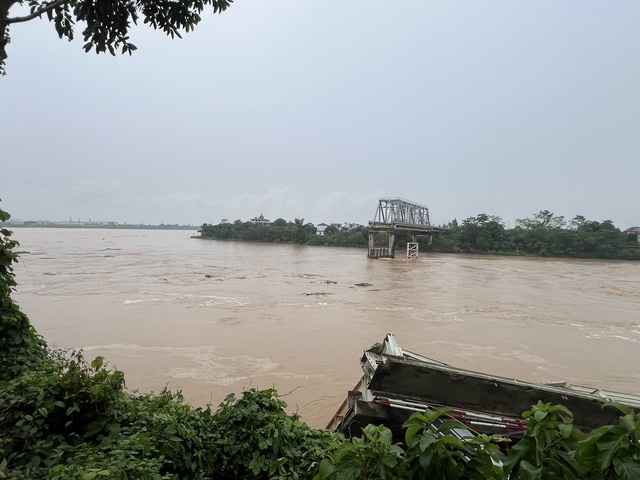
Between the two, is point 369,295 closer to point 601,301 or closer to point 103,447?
point 601,301

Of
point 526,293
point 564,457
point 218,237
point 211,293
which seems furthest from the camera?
point 218,237

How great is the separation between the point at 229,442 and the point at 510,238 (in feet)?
177

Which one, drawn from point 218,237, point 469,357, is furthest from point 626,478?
point 218,237

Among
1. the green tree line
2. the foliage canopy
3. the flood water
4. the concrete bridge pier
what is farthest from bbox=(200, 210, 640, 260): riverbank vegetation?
the foliage canopy

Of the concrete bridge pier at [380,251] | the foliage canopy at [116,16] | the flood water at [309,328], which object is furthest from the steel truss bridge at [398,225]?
the foliage canopy at [116,16]

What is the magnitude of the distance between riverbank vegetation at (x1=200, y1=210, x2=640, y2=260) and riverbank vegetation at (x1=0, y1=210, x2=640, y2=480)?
166 ft

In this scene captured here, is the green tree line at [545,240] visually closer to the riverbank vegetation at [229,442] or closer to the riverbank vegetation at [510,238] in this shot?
the riverbank vegetation at [510,238]

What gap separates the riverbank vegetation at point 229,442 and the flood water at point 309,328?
2.58 metres

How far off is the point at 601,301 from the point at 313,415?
52.2 ft

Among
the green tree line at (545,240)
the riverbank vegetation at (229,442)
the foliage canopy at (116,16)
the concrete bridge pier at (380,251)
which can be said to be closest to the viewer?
the riverbank vegetation at (229,442)

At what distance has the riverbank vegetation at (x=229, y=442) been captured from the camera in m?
1.17

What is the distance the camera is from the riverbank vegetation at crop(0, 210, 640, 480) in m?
1.17

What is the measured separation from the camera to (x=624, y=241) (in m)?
44.2

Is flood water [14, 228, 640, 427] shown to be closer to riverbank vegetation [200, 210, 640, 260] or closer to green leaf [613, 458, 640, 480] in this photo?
green leaf [613, 458, 640, 480]
